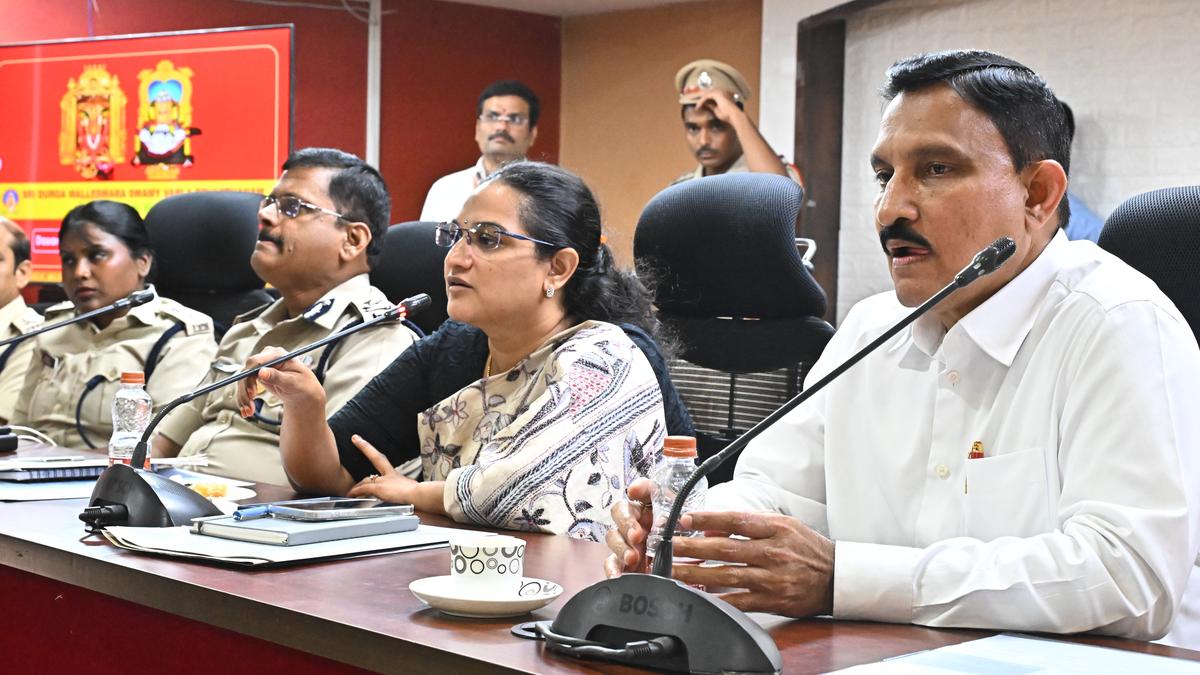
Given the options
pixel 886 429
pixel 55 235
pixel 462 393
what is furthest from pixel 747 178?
pixel 55 235

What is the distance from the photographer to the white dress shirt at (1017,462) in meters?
1.22

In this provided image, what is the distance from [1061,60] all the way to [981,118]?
384cm

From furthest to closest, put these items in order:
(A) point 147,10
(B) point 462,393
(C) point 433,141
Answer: (C) point 433,141 < (A) point 147,10 < (B) point 462,393

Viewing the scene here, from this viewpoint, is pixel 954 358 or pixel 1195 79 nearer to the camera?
pixel 954 358

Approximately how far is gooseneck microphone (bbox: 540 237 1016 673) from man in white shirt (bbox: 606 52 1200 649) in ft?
0.46

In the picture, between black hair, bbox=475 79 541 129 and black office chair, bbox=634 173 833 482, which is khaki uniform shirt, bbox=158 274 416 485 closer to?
black office chair, bbox=634 173 833 482

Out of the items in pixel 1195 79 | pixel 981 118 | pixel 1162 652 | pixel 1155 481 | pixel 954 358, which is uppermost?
pixel 1195 79

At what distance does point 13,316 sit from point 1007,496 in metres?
3.54

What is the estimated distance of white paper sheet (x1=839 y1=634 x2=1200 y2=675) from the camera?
1.05 m

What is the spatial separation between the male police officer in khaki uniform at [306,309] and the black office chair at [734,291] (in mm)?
561

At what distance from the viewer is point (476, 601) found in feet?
3.92

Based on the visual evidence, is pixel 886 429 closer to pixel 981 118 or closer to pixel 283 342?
pixel 981 118

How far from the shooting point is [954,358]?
4.78 ft

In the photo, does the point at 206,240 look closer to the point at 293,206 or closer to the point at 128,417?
the point at 293,206
